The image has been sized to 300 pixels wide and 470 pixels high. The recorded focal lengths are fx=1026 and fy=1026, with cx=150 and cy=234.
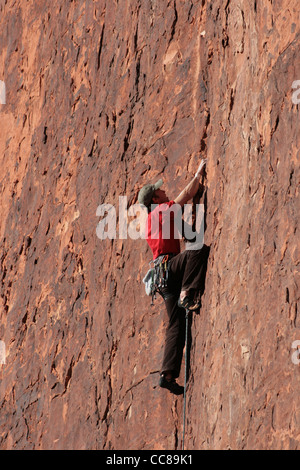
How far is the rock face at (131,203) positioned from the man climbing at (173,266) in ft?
0.61

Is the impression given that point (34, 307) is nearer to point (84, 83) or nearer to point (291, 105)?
point (84, 83)

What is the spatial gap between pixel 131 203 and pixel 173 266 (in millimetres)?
1783

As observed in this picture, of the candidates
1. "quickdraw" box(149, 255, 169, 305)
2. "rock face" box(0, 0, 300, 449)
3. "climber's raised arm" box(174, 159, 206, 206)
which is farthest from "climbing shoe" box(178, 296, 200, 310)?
"climber's raised arm" box(174, 159, 206, 206)

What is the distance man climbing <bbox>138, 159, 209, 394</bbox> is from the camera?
403 inches

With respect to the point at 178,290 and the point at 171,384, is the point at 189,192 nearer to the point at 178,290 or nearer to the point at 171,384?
the point at 178,290

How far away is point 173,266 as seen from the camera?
10492mm

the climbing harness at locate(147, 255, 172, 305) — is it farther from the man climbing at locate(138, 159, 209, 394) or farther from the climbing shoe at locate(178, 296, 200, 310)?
the climbing shoe at locate(178, 296, 200, 310)

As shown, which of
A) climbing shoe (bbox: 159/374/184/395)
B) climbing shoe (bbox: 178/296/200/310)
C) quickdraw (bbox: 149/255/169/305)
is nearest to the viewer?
climbing shoe (bbox: 178/296/200/310)

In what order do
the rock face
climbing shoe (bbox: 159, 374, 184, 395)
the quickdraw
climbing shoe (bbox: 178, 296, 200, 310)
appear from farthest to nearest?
the quickdraw, climbing shoe (bbox: 159, 374, 184, 395), climbing shoe (bbox: 178, 296, 200, 310), the rock face

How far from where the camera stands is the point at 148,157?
11922mm

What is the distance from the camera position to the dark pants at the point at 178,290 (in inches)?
403

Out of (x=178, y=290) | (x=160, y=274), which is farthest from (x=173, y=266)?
(x=178, y=290)
